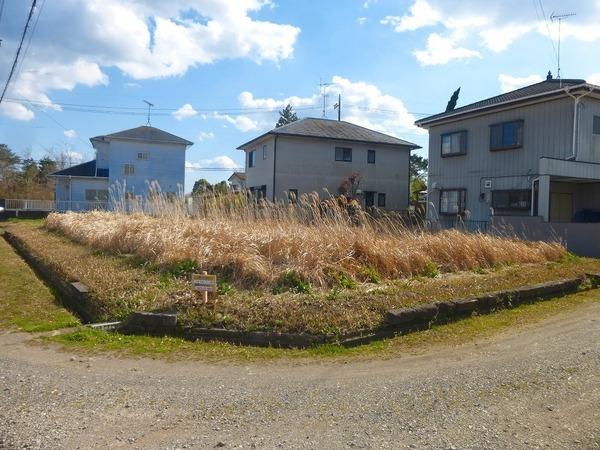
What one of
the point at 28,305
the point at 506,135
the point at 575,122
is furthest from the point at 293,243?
the point at 506,135

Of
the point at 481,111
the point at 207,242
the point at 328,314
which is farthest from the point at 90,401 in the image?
the point at 481,111

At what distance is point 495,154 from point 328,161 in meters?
10.6

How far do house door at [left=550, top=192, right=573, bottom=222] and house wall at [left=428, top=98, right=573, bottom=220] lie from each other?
6.37ft

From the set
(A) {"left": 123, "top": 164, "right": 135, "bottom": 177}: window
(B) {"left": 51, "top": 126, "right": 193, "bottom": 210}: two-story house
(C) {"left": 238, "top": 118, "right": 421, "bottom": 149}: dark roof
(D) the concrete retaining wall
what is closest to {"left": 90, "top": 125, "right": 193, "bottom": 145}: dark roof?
(B) {"left": 51, "top": 126, "right": 193, "bottom": 210}: two-story house

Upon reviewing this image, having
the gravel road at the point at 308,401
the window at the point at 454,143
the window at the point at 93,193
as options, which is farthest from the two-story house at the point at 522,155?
the window at the point at 93,193

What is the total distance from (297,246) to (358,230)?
1452mm

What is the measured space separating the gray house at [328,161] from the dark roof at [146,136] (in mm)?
9150

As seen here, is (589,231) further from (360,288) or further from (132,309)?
(132,309)

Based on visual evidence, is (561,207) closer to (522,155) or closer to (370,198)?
(522,155)

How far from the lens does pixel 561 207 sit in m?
17.9

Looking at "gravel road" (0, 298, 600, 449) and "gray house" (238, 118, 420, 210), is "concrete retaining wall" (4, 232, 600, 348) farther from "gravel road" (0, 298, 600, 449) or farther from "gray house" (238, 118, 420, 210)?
"gray house" (238, 118, 420, 210)

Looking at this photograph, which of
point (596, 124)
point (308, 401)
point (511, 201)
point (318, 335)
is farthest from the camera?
point (511, 201)

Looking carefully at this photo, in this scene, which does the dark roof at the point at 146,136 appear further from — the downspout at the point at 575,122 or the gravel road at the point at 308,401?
the gravel road at the point at 308,401

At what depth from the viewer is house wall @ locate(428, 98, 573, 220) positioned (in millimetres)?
15953
